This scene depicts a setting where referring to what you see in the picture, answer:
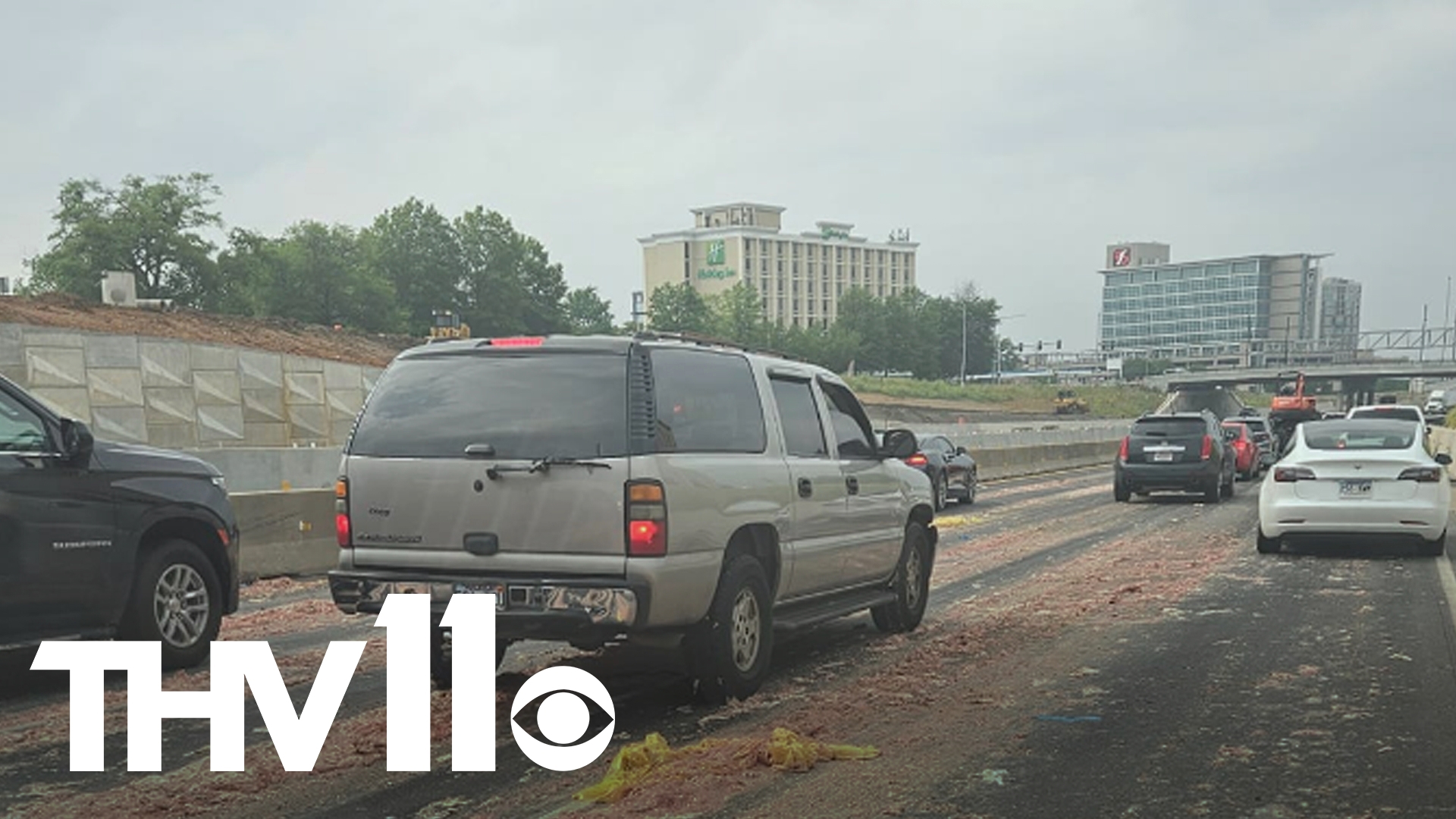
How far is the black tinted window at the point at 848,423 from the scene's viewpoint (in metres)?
9.27

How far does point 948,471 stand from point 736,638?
17834mm

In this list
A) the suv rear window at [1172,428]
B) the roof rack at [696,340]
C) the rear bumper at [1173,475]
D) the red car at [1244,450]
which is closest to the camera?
the roof rack at [696,340]

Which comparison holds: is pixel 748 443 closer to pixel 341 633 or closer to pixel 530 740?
pixel 530 740

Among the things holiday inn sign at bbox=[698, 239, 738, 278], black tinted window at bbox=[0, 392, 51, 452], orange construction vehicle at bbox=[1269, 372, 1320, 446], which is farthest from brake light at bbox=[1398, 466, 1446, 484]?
holiday inn sign at bbox=[698, 239, 738, 278]

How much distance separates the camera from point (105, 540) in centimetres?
827

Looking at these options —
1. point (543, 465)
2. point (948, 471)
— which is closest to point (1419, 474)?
point (948, 471)

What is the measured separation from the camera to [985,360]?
175 metres

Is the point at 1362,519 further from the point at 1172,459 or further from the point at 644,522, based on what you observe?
the point at 644,522

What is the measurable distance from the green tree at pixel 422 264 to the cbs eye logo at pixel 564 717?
109176 mm

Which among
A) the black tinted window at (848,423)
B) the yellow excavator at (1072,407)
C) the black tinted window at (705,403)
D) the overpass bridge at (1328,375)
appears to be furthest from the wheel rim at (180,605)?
the overpass bridge at (1328,375)

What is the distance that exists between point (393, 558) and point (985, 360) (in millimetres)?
171177

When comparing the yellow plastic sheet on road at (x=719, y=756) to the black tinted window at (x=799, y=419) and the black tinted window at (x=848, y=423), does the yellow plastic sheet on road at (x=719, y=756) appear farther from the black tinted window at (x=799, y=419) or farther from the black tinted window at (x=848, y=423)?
the black tinted window at (x=848, y=423)

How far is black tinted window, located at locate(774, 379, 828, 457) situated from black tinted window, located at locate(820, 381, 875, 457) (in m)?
0.26

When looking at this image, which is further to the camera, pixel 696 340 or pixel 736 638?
pixel 696 340
